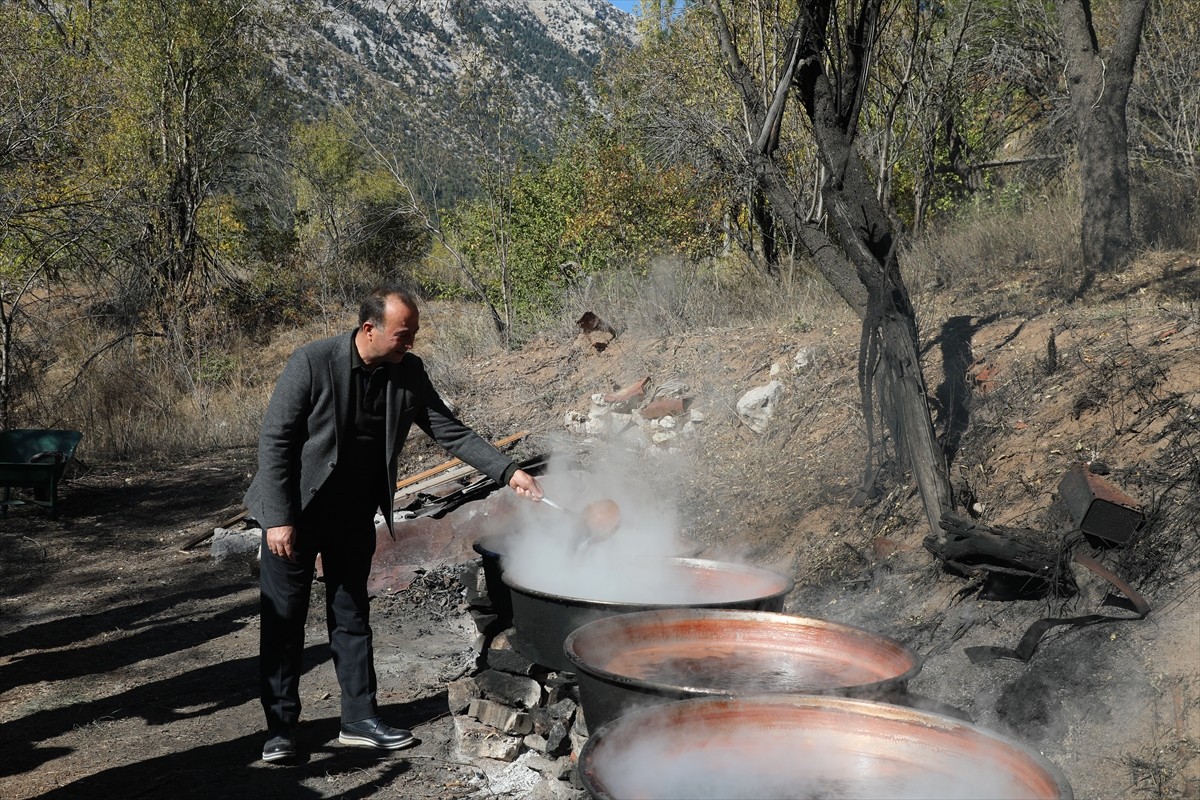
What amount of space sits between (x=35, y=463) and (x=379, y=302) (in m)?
7.83

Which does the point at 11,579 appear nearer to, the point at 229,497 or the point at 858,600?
the point at 229,497

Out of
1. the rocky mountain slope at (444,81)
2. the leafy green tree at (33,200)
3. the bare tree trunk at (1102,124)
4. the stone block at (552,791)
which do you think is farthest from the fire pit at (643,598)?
the rocky mountain slope at (444,81)

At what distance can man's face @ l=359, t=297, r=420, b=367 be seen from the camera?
4.07 metres

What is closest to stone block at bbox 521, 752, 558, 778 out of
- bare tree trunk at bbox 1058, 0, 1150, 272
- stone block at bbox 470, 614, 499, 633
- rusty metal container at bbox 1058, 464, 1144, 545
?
stone block at bbox 470, 614, 499, 633

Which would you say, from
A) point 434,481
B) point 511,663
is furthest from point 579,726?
point 434,481

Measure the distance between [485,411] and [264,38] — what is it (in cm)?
1431

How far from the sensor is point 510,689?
467 cm

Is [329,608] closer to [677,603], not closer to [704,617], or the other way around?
[677,603]

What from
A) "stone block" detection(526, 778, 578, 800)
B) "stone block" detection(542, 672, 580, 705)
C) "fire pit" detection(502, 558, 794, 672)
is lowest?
"stone block" detection(526, 778, 578, 800)

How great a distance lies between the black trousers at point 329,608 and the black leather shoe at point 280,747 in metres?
0.04

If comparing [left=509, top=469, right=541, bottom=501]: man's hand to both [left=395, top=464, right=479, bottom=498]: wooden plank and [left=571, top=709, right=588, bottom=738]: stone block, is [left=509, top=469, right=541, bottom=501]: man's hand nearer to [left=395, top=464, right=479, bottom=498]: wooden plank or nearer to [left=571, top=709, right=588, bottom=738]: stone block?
[left=571, top=709, right=588, bottom=738]: stone block

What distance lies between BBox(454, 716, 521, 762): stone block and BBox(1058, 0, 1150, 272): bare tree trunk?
294 inches

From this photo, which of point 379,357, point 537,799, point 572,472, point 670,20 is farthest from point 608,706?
point 670,20

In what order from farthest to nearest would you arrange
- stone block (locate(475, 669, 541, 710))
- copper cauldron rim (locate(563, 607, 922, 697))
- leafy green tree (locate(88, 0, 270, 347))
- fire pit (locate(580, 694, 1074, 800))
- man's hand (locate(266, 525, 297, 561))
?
leafy green tree (locate(88, 0, 270, 347))
stone block (locate(475, 669, 541, 710))
man's hand (locate(266, 525, 297, 561))
copper cauldron rim (locate(563, 607, 922, 697))
fire pit (locate(580, 694, 1074, 800))
